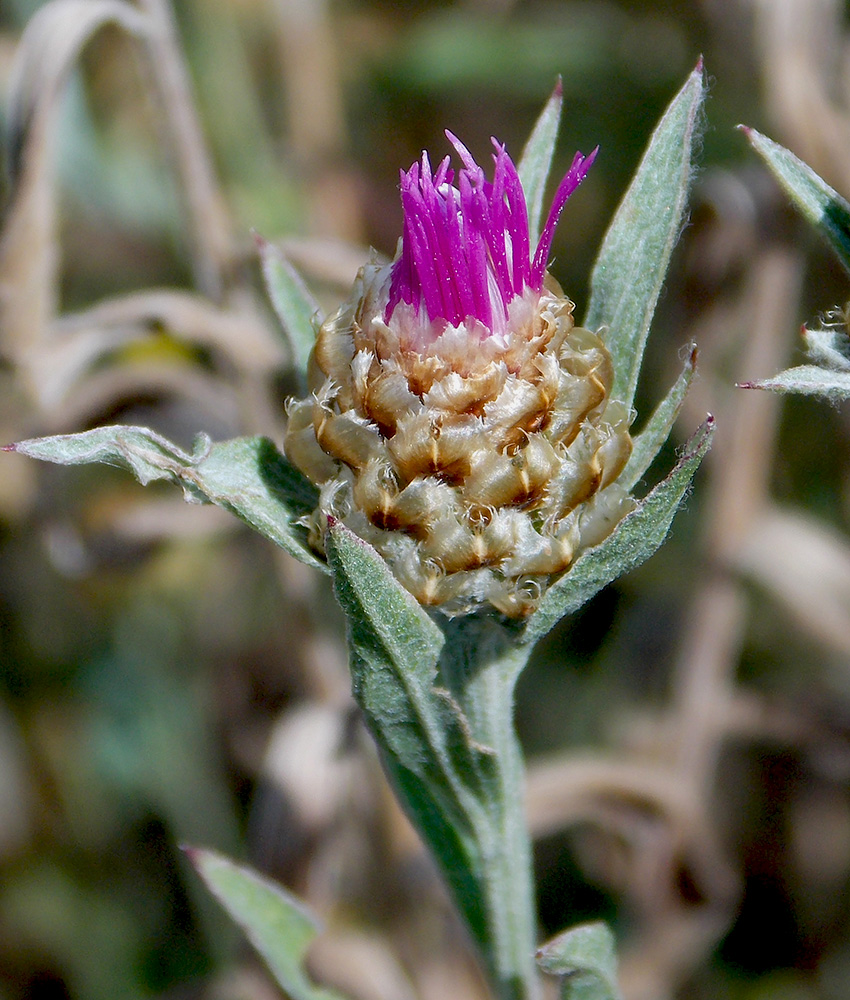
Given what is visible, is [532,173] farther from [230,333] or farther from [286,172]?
[286,172]

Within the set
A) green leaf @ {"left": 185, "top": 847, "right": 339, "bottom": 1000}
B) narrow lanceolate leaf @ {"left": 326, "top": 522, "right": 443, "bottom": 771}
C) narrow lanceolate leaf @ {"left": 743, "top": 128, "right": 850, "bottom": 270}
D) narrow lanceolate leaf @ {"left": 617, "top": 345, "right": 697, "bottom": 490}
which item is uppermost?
narrow lanceolate leaf @ {"left": 743, "top": 128, "right": 850, "bottom": 270}

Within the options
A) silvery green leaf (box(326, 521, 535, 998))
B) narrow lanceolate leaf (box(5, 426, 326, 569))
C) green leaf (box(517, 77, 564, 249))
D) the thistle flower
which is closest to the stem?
silvery green leaf (box(326, 521, 535, 998))

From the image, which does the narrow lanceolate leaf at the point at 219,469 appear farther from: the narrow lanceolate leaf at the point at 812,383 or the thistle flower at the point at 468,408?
the narrow lanceolate leaf at the point at 812,383


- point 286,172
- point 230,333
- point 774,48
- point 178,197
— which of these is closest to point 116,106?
point 286,172

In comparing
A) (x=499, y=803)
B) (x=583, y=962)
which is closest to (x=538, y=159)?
(x=499, y=803)

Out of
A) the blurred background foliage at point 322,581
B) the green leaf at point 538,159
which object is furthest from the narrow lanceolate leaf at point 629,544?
the blurred background foliage at point 322,581

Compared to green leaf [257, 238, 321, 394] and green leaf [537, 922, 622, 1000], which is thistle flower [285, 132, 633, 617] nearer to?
green leaf [257, 238, 321, 394]
